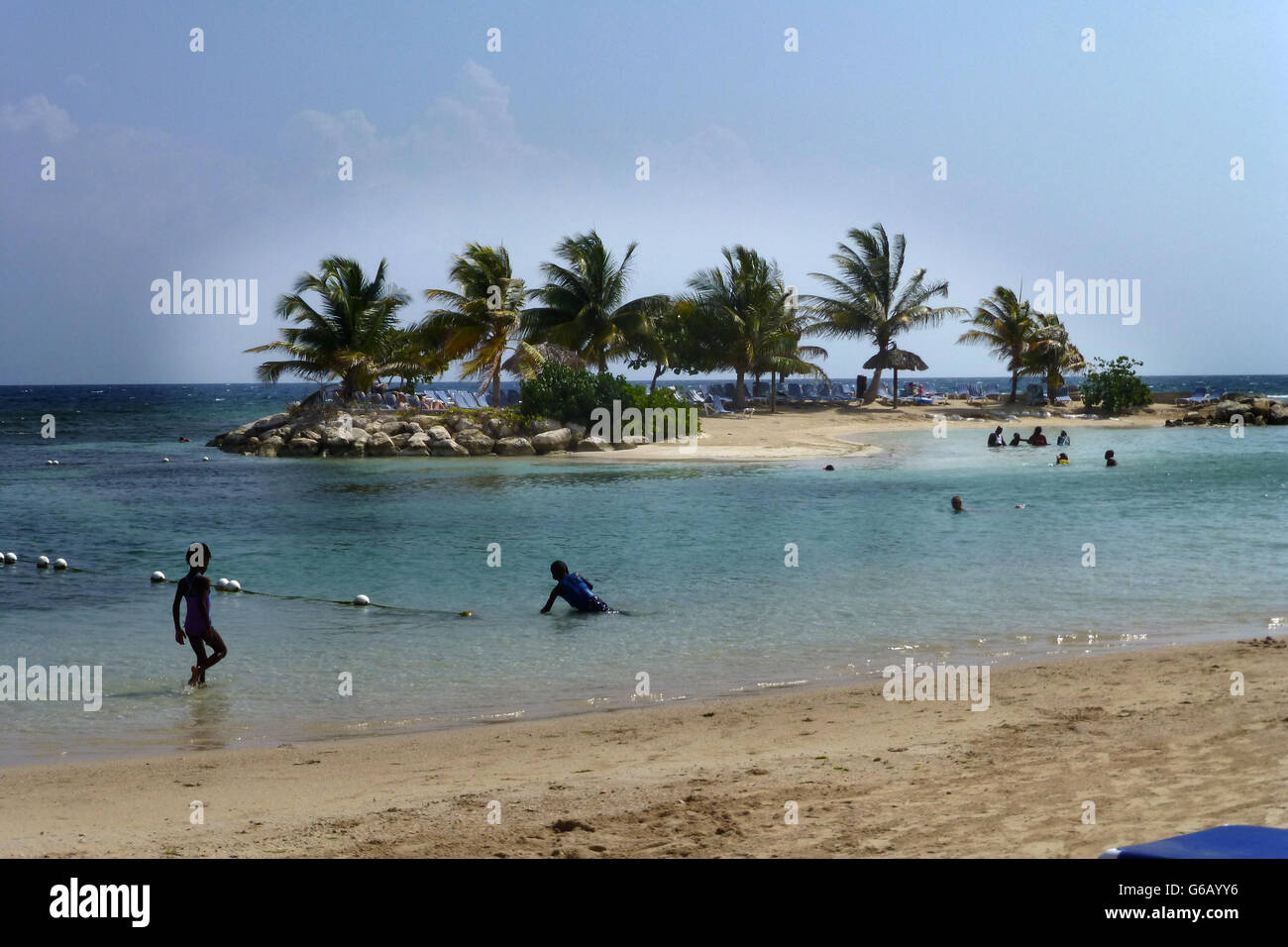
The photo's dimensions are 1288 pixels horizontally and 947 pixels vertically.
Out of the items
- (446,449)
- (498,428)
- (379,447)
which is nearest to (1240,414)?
(498,428)

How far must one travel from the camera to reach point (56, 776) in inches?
302

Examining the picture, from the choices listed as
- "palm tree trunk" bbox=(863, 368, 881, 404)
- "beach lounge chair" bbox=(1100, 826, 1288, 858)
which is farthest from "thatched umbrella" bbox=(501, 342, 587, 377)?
"beach lounge chair" bbox=(1100, 826, 1288, 858)

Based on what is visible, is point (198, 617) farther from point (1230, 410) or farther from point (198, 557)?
point (1230, 410)

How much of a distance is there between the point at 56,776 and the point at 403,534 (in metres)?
13.4

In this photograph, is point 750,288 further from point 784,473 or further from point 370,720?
point 370,720

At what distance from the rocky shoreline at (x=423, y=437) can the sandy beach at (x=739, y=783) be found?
30.3 metres

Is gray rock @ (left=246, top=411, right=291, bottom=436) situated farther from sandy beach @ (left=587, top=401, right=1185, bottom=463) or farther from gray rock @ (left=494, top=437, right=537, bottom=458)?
sandy beach @ (left=587, top=401, right=1185, bottom=463)

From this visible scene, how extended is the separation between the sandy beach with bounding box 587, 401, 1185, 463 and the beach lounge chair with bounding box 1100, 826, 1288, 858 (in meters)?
32.1

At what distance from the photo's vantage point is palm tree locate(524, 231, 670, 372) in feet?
149

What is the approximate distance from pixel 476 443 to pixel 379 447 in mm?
3770

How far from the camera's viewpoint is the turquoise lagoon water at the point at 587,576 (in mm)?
10273

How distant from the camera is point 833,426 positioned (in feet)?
167

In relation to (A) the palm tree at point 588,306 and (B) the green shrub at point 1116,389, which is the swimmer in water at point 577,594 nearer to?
(A) the palm tree at point 588,306
